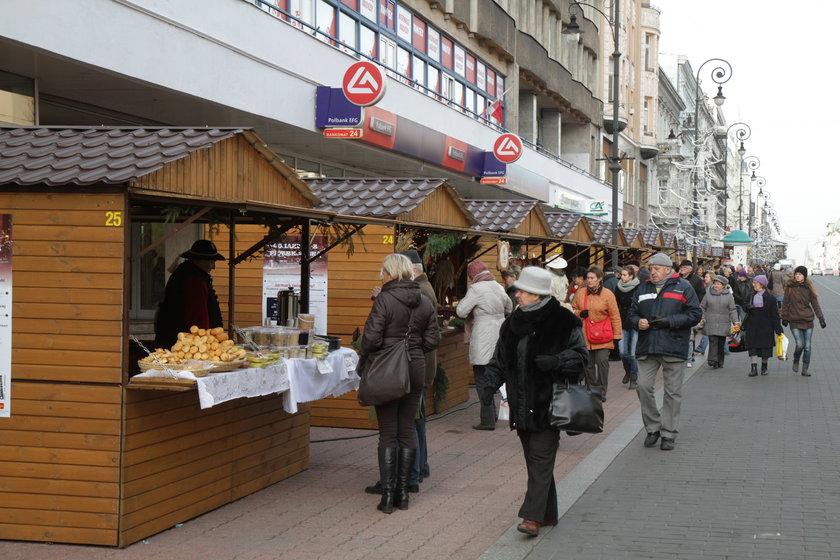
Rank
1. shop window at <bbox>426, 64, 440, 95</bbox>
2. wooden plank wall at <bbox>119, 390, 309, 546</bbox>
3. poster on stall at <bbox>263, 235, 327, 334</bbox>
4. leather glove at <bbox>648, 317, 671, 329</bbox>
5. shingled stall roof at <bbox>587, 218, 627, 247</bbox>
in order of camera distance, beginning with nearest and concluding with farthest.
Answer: wooden plank wall at <bbox>119, 390, 309, 546</bbox>
leather glove at <bbox>648, 317, 671, 329</bbox>
poster on stall at <bbox>263, 235, 327, 334</bbox>
shop window at <bbox>426, 64, 440, 95</bbox>
shingled stall roof at <bbox>587, 218, 627, 247</bbox>

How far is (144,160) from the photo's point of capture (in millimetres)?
6598

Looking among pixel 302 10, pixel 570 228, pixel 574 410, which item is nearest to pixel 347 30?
pixel 302 10

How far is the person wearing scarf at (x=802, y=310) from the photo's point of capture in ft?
60.2

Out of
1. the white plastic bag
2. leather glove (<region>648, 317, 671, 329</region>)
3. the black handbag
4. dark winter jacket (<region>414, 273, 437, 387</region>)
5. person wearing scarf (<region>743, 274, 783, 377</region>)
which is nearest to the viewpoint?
the black handbag

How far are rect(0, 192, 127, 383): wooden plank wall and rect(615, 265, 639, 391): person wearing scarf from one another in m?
11.1

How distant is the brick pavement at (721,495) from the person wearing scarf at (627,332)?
2.56 metres

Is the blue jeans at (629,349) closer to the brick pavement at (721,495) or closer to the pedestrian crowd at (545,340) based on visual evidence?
the pedestrian crowd at (545,340)

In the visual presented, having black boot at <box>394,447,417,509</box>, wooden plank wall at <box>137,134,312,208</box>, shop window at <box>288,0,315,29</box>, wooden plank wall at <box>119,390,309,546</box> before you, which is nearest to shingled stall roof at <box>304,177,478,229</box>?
wooden plank wall at <box>137,134,312,208</box>

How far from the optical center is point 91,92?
14.7m

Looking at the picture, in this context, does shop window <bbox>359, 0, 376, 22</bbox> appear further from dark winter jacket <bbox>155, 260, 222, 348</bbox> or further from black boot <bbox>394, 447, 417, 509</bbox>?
black boot <bbox>394, 447, 417, 509</bbox>

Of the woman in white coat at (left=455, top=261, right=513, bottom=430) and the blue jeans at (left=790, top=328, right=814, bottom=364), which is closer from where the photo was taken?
the woman in white coat at (left=455, top=261, right=513, bottom=430)

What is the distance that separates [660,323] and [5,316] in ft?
20.8

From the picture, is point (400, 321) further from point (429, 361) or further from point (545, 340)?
point (429, 361)

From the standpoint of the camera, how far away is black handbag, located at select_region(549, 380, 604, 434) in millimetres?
6949
